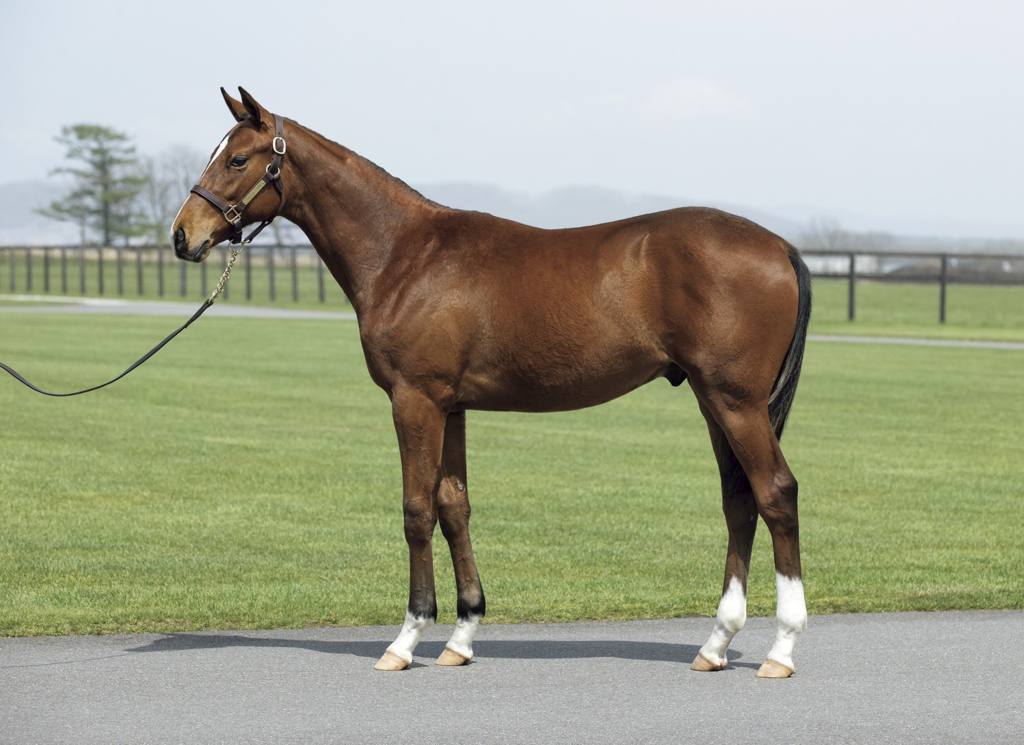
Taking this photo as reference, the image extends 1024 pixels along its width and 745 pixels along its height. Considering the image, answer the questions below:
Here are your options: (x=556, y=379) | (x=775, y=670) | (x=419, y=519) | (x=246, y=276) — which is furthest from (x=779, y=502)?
(x=246, y=276)

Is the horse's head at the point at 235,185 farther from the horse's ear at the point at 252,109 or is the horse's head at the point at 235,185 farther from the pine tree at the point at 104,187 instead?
the pine tree at the point at 104,187

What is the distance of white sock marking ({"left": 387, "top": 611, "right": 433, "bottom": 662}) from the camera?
7168 millimetres

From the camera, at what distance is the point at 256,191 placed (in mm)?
7285

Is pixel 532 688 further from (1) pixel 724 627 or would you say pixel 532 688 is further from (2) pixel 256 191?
(2) pixel 256 191

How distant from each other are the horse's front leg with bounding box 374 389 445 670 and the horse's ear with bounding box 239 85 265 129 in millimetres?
1381

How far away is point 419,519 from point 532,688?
3.19ft

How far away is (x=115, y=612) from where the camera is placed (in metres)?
8.36

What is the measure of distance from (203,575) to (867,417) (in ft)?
35.9

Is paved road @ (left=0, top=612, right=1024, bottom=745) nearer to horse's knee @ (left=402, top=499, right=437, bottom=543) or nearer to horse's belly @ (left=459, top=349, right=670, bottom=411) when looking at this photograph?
horse's knee @ (left=402, top=499, right=437, bottom=543)

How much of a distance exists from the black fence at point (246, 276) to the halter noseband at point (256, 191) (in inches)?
1274

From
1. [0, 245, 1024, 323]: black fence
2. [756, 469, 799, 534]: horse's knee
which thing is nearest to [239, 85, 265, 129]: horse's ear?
[756, 469, 799, 534]: horse's knee

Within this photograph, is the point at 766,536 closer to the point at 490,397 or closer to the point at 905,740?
the point at 490,397

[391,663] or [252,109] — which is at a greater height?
[252,109]

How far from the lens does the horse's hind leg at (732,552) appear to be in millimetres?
7141
